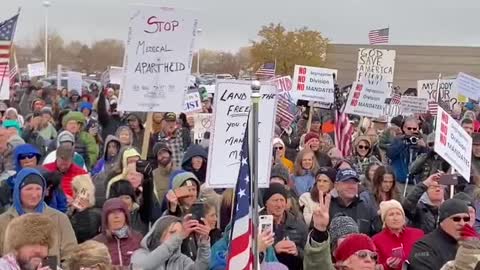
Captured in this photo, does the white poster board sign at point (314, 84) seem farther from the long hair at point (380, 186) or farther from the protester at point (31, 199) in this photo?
the protester at point (31, 199)

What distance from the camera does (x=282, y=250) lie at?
6117mm

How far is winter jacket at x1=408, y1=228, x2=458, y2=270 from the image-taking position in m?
5.99

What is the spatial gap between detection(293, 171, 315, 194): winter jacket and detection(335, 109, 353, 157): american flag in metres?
3.26

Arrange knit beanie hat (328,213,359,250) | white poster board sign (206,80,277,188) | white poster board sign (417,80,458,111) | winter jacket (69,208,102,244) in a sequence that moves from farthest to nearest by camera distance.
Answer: white poster board sign (417,80,458,111), winter jacket (69,208,102,244), knit beanie hat (328,213,359,250), white poster board sign (206,80,277,188)

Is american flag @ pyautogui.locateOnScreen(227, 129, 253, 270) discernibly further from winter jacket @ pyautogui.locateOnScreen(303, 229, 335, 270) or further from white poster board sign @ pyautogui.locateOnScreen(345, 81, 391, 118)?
white poster board sign @ pyautogui.locateOnScreen(345, 81, 391, 118)

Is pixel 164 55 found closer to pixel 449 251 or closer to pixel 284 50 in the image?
pixel 449 251

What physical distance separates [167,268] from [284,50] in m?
48.9

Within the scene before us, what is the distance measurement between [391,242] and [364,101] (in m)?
7.53

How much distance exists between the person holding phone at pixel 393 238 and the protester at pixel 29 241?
2.67 m

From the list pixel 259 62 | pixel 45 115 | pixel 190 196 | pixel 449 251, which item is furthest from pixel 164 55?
pixel 259 62

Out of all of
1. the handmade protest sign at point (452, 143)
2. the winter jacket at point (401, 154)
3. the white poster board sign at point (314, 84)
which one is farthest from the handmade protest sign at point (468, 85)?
the handmade protest sign at point (452, 143)

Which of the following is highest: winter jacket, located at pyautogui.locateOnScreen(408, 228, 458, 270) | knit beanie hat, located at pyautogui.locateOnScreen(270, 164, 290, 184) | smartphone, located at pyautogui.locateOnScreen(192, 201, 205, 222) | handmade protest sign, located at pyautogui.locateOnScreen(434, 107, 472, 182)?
handmade protest sign, located at pyautogui.locateOnScreen(434, 107, 472, 182)

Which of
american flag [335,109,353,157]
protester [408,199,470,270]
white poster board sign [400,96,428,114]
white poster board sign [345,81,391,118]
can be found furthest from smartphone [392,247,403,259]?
white poster board sign [400,96,428,114]

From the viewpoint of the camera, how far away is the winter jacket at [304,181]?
918cm
